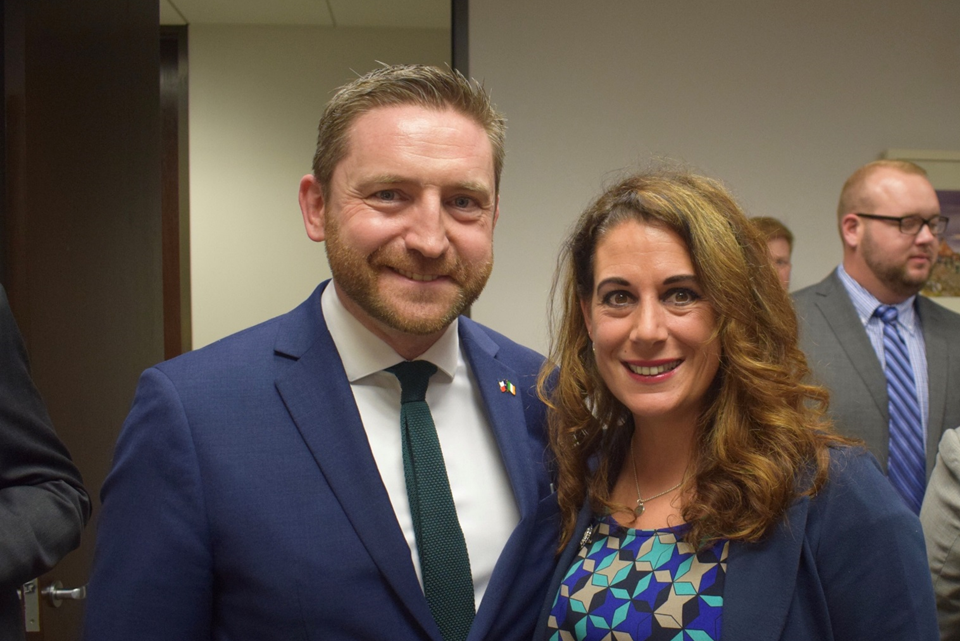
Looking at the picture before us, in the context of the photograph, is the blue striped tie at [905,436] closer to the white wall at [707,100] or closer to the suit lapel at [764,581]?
the white wall at [707,100]

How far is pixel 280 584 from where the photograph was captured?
1.16 metres

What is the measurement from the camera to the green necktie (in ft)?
4.03

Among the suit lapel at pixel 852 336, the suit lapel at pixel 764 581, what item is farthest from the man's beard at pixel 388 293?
the suit lapel at pixel 852 336

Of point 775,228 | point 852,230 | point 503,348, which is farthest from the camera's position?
point 775,228

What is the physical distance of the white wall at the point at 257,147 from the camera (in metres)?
4.19

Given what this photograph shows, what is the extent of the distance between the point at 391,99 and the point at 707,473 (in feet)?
2.57

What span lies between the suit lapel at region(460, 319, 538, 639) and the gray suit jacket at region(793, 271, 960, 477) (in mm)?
1173

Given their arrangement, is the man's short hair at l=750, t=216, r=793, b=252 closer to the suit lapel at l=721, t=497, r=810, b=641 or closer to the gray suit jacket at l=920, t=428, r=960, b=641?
the gray suit jacket at l=920, t=428, r=960, b=641

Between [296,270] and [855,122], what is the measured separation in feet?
8.98

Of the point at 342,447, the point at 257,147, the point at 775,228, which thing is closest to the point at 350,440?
the point at 342,447

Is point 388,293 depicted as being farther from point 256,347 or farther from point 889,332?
point 889,332

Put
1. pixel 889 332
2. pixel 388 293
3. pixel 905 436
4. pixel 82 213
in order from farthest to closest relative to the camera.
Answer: pixel 889 332, pixel 905 436, pixel 82 213, pixel 388 293

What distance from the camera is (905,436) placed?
93.5 inches

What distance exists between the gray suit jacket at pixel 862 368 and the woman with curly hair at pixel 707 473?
3.55 ft
